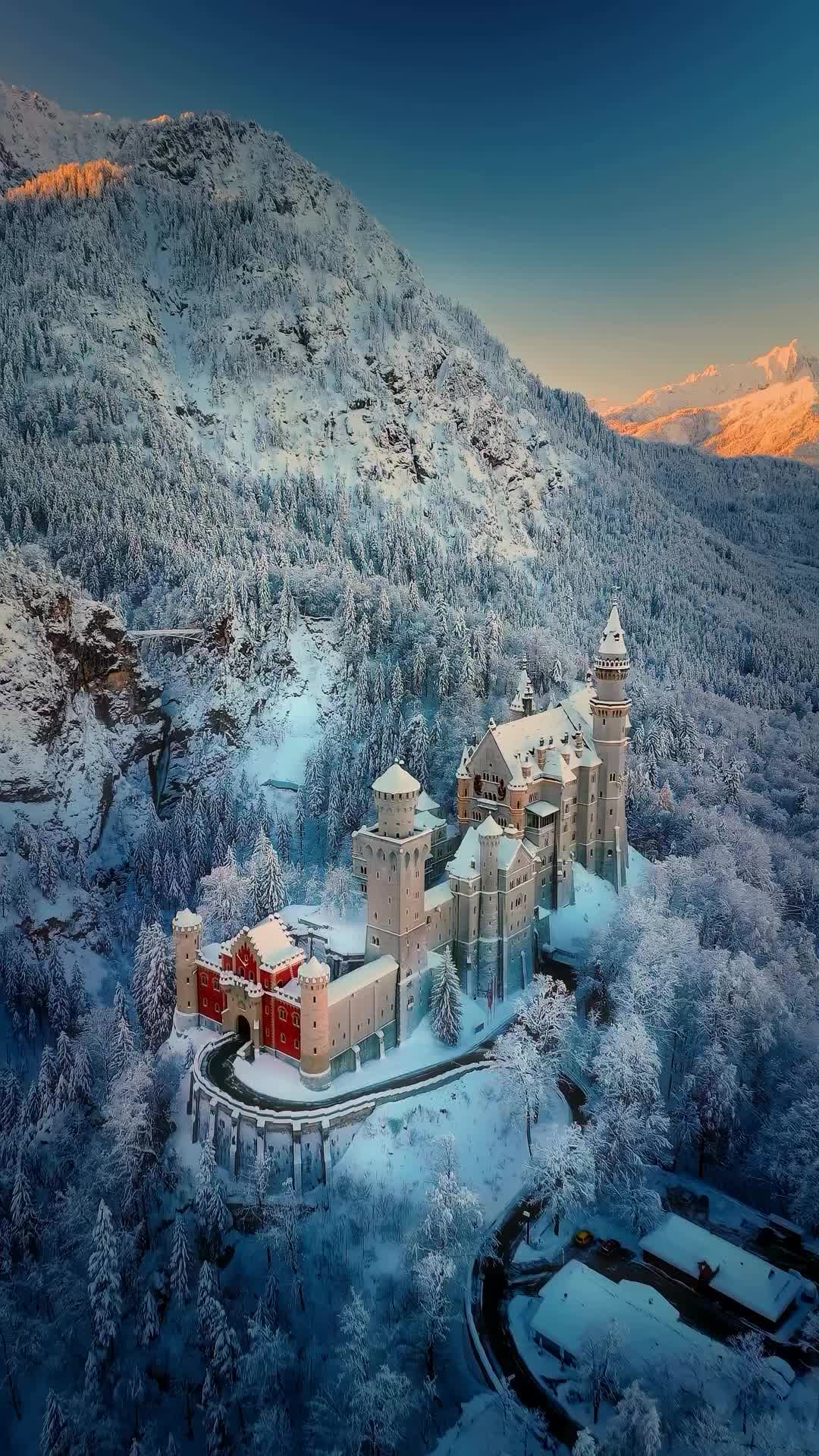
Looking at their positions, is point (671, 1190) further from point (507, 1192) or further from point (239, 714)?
point (239, 714)

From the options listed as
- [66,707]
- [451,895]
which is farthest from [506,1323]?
[66,707]

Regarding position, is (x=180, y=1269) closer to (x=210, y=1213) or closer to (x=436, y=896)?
(x=210, y=1213)

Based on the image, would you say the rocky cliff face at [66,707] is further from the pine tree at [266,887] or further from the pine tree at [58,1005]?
the pine tree at [266,887]

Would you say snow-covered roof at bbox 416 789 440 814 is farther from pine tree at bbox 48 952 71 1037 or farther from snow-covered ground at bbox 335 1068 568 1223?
pine tree at bbox 48 952 71 1037

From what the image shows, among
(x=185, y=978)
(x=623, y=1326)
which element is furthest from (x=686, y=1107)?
(x=185, y=978)

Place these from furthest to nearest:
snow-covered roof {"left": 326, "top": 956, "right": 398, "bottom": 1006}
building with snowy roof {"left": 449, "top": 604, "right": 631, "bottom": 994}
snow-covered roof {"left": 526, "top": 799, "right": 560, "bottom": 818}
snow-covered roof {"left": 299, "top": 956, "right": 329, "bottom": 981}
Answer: snow-covered roof {"left": 526, "top": 799, "right": 560, "bottom": 818} → building with snowy roof {"left": 449, "top": 604, "right": 631, "bottom": 994} → snow-covered roof {"left": 326, "top": 956, "right": 398, "bottom": 1006} → snow-covered roof {"left": 299, "top": 956, "right": 329, "bottom": 981}

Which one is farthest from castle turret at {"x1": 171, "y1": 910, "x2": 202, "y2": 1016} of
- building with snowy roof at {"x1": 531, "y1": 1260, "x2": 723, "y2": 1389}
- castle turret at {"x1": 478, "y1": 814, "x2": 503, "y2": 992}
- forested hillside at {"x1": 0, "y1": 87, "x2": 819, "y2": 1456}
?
building with snowy roof at {"x1": 531, "y1": 1260, "x2": 723, "y2": 1389}

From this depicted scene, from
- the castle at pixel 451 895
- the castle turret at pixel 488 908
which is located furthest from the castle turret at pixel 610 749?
the castle turret at pixel 488 908
